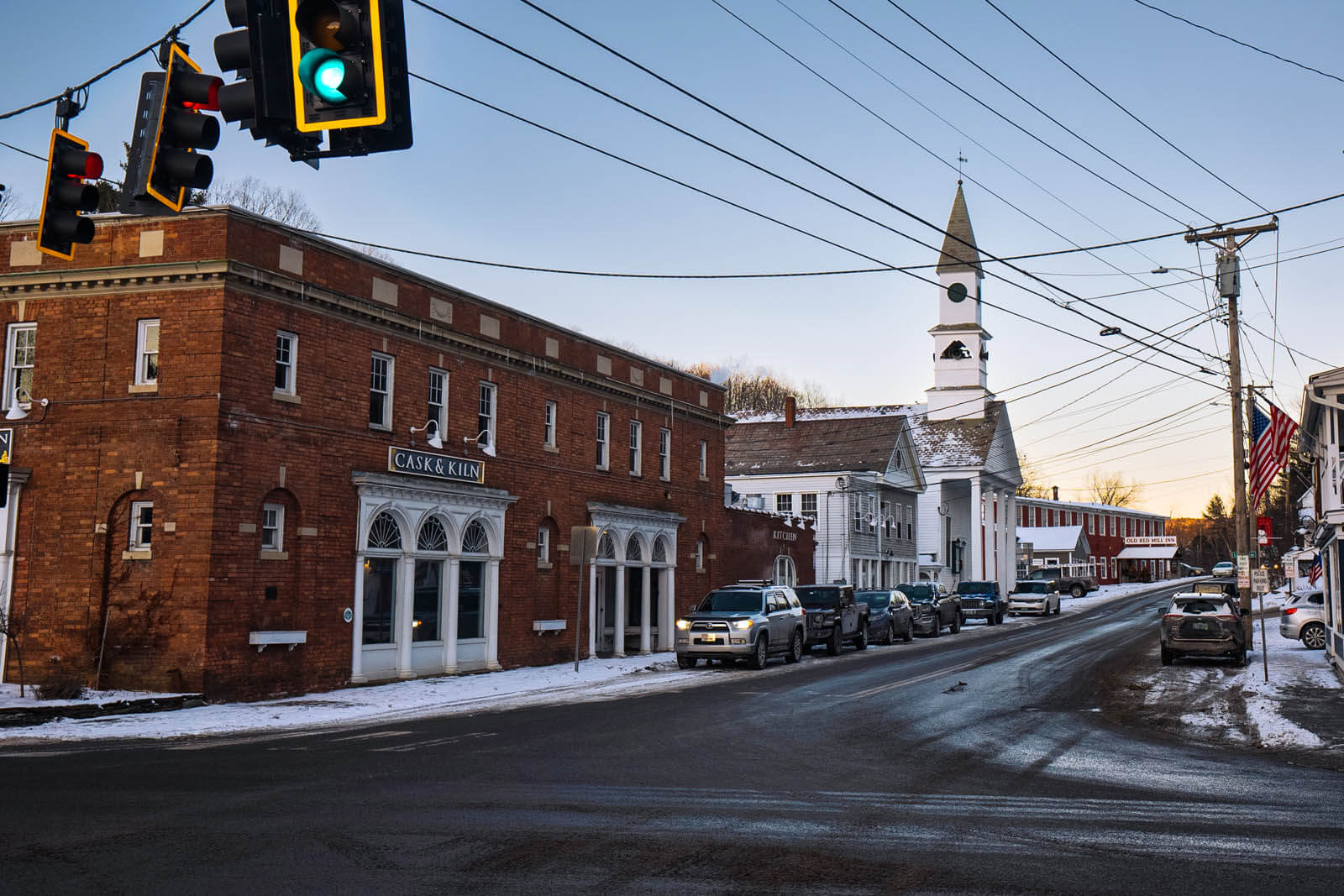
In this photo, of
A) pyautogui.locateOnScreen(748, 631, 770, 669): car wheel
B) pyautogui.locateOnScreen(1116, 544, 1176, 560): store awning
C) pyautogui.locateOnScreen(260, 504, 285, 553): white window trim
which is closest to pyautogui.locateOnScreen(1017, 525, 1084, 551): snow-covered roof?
pyautogui.locateOnScreen(1116, 544, 1176, 560): store awning

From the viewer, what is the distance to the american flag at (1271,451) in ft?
95.9

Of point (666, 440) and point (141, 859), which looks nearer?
point (141, 859)

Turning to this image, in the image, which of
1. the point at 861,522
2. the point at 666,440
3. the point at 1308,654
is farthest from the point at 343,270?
the point at 861,522

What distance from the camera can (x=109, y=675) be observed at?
66.9 feet

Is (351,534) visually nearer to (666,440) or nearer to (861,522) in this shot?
(666,440)

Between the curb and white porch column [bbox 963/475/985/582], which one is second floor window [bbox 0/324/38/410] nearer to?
the curb

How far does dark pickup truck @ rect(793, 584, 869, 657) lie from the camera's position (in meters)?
33.0

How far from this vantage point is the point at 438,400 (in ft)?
86.6

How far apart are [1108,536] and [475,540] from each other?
99.1m

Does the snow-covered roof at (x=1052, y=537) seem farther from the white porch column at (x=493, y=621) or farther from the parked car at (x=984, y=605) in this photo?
the white porch column at (x=493, y=621)

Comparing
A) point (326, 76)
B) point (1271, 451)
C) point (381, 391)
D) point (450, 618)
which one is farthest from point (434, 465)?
point (1271, 451)

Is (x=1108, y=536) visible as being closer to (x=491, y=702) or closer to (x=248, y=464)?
(x=491, y=702)

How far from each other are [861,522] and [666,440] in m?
23.3

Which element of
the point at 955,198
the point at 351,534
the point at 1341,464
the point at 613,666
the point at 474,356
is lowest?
the point at 613,666
